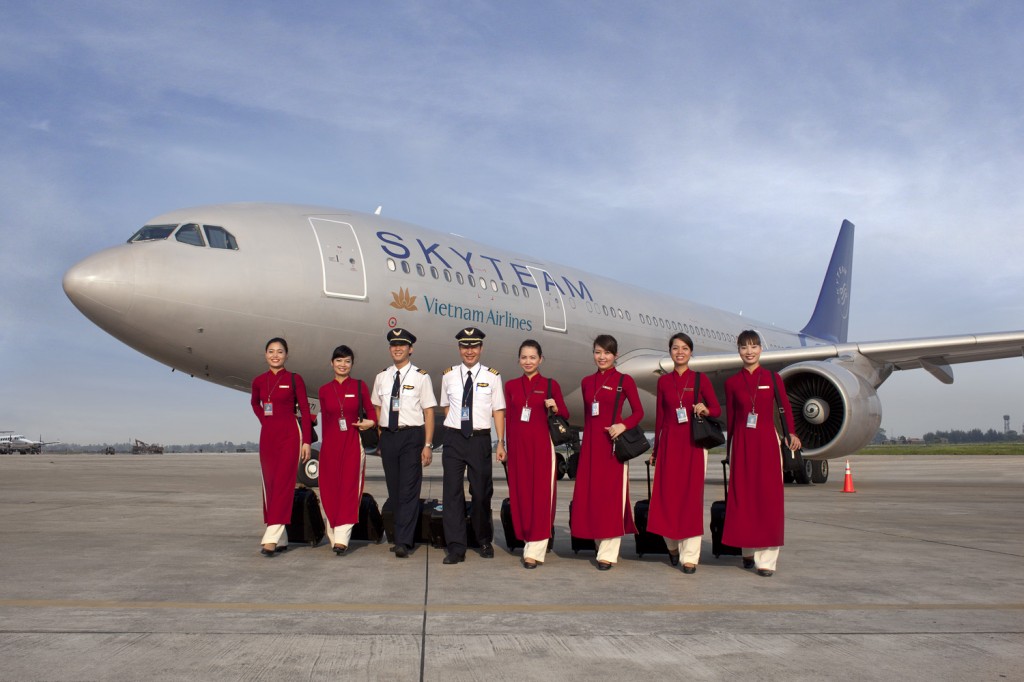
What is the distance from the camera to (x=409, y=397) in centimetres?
642

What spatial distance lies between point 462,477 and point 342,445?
3.26ft

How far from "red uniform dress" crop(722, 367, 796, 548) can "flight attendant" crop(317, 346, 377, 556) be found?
269cm

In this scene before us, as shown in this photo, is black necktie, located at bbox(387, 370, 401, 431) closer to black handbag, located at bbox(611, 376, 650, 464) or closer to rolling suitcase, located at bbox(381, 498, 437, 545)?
rolling suitcase, located at bbox(381, 498, 437, 545)

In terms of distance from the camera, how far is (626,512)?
6.06 m

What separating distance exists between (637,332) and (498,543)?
10.3 meters

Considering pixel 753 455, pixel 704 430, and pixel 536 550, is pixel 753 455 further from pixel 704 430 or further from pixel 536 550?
pixel 536 550

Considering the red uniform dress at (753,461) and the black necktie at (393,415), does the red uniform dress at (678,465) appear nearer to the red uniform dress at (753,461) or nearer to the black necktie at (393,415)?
the red uniform dress at (753,461)

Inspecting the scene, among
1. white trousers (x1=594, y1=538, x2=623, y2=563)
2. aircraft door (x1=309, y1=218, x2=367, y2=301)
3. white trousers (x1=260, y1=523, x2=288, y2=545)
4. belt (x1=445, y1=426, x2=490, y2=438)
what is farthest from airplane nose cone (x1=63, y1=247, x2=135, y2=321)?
white trousers (x1=594, y1=538, x2=623, y2=563)

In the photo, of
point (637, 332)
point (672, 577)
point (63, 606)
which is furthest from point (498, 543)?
point (637, 332)

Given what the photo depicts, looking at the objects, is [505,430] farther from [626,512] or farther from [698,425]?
[698,425]

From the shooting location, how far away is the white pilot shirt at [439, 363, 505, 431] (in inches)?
248

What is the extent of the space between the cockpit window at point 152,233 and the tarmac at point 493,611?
4152 mm

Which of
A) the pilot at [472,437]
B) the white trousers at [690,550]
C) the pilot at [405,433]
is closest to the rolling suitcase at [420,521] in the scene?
the pilot at [405,433]

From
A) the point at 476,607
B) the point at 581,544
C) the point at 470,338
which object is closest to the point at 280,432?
the point at 470,338
